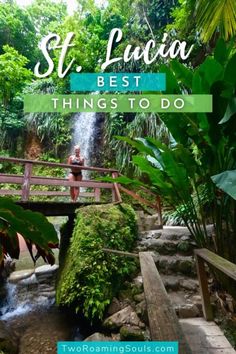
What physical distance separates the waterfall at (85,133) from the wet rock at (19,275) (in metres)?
3.35

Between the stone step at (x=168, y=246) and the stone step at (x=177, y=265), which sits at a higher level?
the stone step at (x=168, y=246)

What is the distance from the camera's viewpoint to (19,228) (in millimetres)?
647

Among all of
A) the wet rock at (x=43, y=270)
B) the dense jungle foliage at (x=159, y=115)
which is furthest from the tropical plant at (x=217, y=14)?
the wet rock at (x=43, y=270)

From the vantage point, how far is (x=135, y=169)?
593 cm

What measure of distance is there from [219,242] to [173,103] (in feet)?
3.37

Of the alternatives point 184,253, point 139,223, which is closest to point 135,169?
point 139,223

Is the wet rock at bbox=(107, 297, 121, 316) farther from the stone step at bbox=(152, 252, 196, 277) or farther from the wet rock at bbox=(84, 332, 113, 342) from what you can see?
the stone step at bbox=(152, 252, 196, 277)

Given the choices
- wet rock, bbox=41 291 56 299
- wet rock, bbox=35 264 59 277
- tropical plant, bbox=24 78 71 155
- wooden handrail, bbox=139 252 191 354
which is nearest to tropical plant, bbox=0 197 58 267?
wooden handrail, bbox=139 252 191 354

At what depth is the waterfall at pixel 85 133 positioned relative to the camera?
23.3 feet

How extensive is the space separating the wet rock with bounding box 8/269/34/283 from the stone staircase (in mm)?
1965

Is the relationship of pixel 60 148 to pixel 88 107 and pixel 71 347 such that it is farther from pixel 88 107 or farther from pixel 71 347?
pixel 71 347

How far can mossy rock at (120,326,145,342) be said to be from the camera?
188cm

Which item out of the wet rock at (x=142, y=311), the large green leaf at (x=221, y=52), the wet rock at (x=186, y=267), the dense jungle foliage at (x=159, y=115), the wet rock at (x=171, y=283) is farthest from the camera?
the wet rock at (x=186, y=267)

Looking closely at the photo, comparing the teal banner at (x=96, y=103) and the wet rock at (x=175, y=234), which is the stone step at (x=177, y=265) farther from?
the teal banner at (x=96, y=103)
